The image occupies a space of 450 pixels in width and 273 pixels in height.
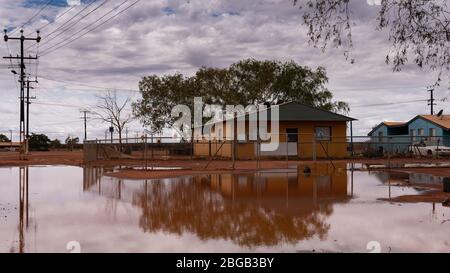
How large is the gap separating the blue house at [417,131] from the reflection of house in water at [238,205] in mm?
26014

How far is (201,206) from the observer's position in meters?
14.2

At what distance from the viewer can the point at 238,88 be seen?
62.8 metres

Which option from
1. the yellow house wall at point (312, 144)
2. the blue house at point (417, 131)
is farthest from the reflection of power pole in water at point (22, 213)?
the blue house at point (417, 131)

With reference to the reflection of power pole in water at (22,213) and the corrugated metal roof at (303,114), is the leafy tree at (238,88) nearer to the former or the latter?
the corrugated metal roof at (303,114)

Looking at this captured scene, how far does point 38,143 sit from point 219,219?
83267 millimetres

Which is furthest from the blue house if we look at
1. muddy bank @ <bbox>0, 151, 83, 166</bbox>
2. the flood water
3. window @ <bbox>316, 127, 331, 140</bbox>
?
the flood water

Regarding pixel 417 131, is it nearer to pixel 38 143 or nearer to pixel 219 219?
pixel 219 219

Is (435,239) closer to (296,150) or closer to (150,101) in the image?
(296,150)

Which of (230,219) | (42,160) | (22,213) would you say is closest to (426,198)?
(230,219)

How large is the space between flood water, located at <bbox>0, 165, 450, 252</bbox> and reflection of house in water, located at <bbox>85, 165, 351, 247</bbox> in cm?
3

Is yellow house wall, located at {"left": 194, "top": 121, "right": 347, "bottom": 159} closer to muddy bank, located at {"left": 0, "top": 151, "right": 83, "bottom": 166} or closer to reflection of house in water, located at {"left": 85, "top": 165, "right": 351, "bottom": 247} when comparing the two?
muddy bank, located at {"left": 0, "top": 151, "right": 83, "bottom": 166}

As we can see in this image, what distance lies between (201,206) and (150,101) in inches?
2142

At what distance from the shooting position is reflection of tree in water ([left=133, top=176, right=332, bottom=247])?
32.4 feet

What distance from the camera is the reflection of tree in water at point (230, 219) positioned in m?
9.88
